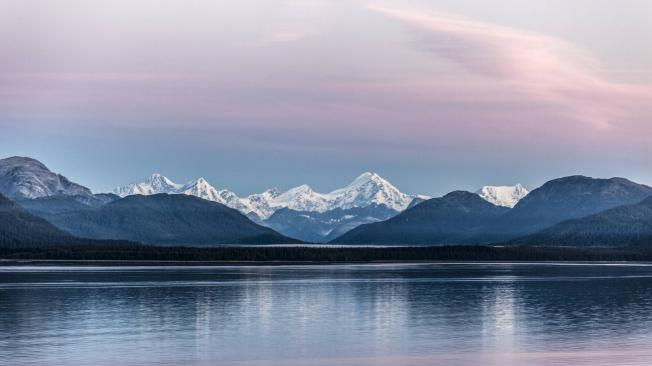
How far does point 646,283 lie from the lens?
138 m

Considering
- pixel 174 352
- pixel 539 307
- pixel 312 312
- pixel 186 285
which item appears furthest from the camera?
pixel 186 285

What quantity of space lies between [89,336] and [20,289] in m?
52.7

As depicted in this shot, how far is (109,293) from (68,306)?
754 inches

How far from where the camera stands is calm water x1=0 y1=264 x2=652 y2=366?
196ft

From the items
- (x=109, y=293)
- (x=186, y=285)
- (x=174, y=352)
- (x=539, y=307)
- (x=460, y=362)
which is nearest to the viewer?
(x=460, y=362)

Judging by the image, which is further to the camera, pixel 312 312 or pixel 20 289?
pixel 20 289

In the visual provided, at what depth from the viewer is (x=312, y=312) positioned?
8794 centimetres

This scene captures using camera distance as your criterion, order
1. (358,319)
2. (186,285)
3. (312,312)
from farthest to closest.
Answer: (186,285)
(312,312)
(358,319)

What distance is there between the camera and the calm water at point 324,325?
59.7 meters

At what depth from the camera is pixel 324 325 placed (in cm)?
7694

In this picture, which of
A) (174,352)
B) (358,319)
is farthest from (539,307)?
(174,352)

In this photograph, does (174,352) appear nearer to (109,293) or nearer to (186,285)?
(109,293)

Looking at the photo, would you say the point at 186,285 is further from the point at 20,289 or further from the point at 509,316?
the point at 509,316

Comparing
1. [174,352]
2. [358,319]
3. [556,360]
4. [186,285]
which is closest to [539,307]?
[358,319]
